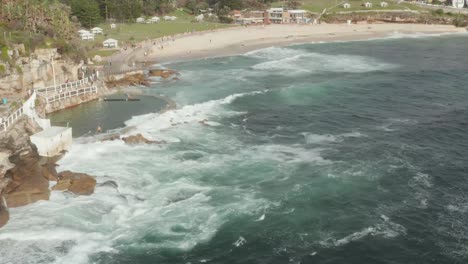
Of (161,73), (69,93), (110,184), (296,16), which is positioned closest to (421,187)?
(110,184)

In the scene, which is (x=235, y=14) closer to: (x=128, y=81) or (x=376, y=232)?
(x=128, y=81)

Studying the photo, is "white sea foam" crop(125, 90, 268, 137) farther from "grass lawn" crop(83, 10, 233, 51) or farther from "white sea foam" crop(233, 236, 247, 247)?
"grass lawn" crop(83, 10, 233, 51)

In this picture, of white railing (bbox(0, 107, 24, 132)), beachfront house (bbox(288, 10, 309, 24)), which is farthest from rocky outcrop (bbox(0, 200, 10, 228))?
beachfront house (bbox(288, 10, 309, 24))

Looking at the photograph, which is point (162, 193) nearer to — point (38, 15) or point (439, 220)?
point (439, 220)

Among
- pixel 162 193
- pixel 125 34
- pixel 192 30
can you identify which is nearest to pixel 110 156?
pixel 162 193

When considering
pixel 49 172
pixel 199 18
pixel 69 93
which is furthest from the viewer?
pixel 199 18

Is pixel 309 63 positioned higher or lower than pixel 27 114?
higher

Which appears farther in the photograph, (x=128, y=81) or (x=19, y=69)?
(x=128, y=81)
